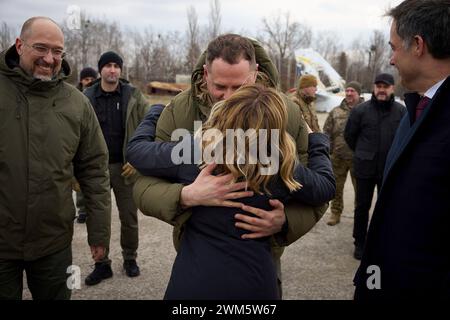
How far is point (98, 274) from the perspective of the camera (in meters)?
3.87

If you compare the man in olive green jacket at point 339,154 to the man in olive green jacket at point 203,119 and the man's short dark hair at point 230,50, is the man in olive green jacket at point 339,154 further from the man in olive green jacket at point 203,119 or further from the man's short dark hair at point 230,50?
the man's short dark hair at point 230,50

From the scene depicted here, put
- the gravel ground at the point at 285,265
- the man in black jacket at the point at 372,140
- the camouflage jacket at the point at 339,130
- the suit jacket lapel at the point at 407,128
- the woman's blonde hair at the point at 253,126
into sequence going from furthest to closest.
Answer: the camouflage jacket at the point at 339,130 → the man in black jacket at the point at 372,140 → the gravel ground at the point at 285,265 → the suit jacket lapel at the point at 407,128 → the woman's blonde hair at the point at 253,126

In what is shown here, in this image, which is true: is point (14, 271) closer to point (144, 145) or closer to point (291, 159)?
point (144, 145)

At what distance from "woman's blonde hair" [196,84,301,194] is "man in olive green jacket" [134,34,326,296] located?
8 centimetres

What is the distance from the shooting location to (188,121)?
197 cm

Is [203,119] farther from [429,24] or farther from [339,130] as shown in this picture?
[339,130]

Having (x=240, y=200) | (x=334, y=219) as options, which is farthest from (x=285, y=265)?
(x=240, y=200)

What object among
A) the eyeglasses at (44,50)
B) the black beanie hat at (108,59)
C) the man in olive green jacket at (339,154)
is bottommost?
the man in olive green jacket at (339,154)

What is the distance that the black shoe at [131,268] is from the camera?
13.1ft

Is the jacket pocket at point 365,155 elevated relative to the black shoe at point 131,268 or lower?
elevated

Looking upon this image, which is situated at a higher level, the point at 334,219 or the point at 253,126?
the point at 253,126

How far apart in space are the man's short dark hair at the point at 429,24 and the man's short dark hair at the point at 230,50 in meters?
0.68

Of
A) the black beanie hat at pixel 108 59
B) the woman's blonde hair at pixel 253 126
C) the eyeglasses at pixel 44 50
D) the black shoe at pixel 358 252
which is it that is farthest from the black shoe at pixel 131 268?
the woman's blonde hair at pixel 253 126

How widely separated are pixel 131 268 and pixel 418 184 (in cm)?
314
